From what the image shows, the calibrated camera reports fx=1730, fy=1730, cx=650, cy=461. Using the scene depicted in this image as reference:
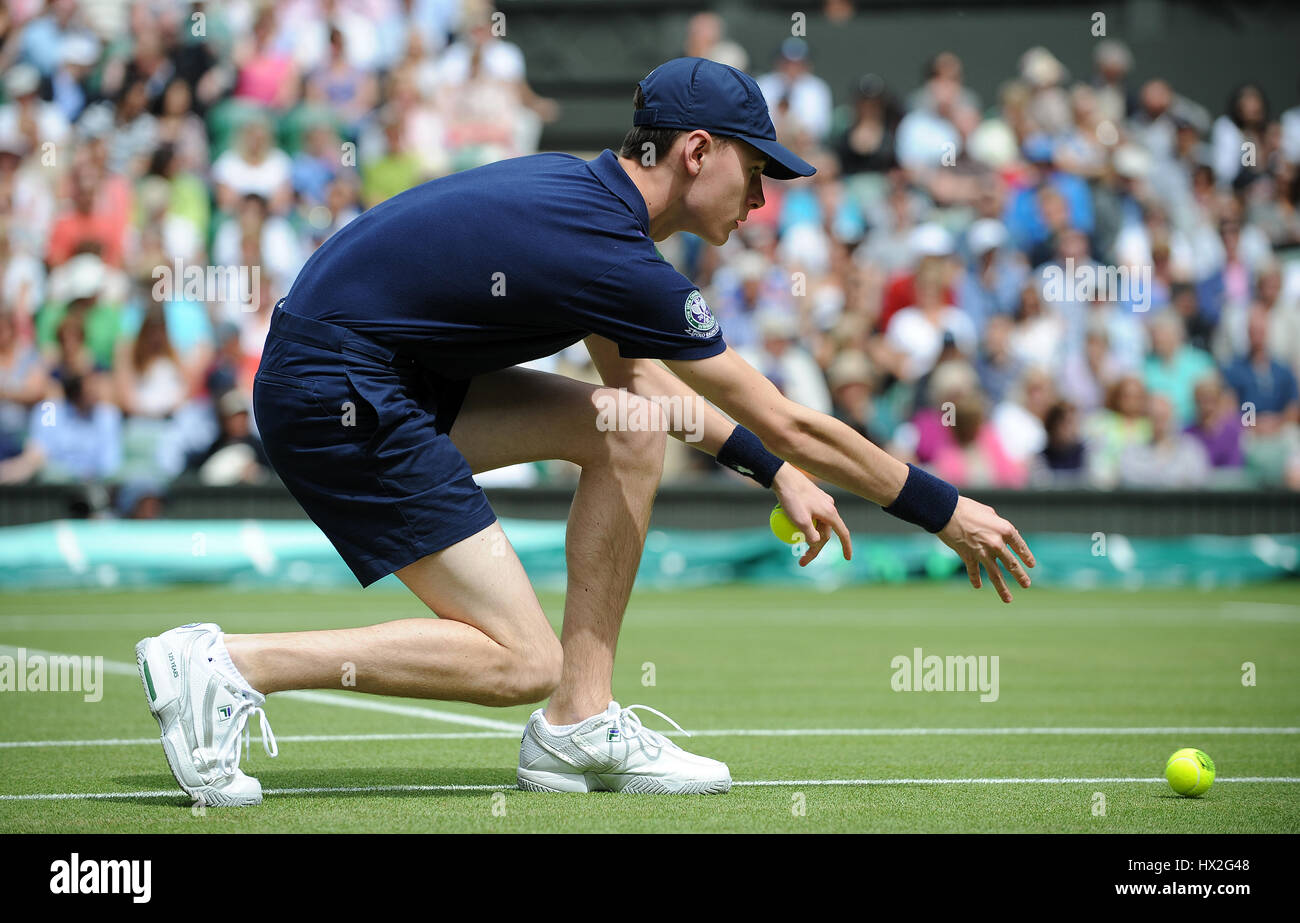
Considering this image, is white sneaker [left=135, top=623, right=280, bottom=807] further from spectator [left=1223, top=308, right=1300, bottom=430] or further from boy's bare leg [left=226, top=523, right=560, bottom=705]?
spectator [left=1223, top=308, right=1300, bottom=430]

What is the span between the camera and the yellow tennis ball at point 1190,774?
4730 mm

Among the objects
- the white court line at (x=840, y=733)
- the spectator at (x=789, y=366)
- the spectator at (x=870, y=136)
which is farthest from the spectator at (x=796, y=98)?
the white court line at (x=840, y=733)

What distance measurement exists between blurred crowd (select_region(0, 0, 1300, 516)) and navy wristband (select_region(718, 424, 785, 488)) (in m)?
9.07

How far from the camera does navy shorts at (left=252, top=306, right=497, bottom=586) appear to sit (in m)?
4.50

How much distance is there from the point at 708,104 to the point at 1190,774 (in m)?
2.25

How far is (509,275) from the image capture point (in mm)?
4426

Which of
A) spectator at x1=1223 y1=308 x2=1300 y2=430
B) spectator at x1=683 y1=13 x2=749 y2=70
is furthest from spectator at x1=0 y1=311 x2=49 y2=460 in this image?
spectator at x1=1223 y1=308 x2=1300 y2=430

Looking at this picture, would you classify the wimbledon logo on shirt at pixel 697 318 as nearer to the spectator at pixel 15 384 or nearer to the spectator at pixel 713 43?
the spectator at pixel 15 384

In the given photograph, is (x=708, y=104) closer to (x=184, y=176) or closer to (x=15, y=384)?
(x=15, y=384)

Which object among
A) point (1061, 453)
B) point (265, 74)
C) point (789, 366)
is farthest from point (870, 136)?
point (265, 74)

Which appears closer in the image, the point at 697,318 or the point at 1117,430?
the point at 697,318

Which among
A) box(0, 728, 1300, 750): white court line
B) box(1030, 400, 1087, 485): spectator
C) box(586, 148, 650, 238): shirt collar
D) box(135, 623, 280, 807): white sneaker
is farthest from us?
box(1030, 400, 1087, 485): spectator

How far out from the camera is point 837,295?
52.5ft

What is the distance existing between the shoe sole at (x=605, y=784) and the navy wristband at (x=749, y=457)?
0.87m
